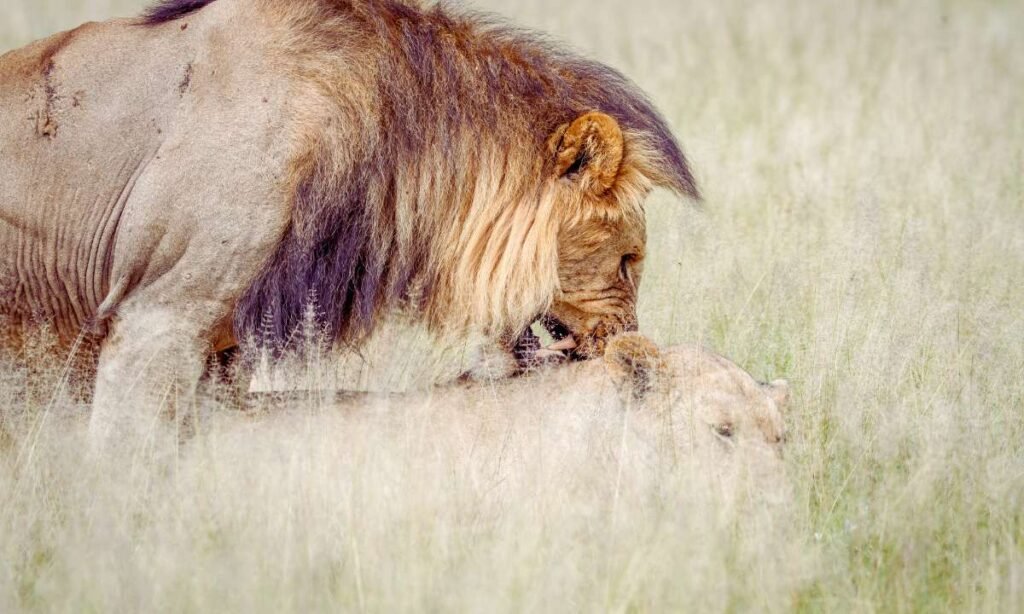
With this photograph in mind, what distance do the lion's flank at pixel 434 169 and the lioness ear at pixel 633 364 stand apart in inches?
14.9

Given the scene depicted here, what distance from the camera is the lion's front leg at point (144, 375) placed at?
14.6 ft

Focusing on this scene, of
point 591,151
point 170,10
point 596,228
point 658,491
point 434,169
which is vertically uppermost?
point 170,10

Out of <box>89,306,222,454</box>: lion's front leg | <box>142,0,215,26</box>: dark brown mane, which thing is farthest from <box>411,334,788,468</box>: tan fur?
<box>142,0,215,26</box>: dark brown mane

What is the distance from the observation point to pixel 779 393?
482 cm

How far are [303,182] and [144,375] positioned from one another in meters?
0.80

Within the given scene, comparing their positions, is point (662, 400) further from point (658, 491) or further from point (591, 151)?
point (591, 151)

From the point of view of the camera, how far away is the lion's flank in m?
4.64

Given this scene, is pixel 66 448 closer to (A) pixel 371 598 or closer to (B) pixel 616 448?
(A) pixel 371 598

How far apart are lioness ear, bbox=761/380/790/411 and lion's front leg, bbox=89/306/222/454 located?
6.22ft

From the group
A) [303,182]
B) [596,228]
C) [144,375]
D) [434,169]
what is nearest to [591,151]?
[596,228]

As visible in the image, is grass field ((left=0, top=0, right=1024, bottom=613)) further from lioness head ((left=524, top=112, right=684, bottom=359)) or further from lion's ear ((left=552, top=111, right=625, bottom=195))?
lion's ear ((left=552, top=111, right=625, bottom=195))

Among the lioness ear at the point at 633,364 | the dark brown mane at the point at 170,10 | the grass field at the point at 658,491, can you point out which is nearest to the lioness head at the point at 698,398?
the lioness ear at the point at 633,364

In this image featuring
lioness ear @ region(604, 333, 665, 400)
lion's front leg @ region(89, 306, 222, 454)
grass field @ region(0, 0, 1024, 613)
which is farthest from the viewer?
lioness ear @ region(604, 333, 665, 400)

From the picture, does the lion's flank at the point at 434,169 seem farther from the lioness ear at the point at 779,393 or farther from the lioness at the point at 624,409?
the lioness ear at the point at 779,393
